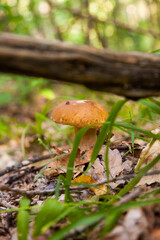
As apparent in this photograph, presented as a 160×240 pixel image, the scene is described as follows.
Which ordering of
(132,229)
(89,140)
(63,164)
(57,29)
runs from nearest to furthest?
(132,229) < (63,164) < (89,140) < (57,29)

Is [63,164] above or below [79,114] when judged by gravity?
below

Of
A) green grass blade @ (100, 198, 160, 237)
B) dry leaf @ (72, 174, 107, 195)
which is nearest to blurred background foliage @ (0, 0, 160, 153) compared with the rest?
dry leaf @ (72, 174, 107, 195)

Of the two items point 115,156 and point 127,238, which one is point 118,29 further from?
point 127,238

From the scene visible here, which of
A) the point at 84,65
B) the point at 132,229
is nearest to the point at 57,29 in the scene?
the point at 84,65

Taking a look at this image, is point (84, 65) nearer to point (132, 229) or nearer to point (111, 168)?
point (132, 229)

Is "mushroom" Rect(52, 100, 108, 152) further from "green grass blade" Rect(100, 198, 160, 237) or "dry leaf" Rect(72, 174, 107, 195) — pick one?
"green grass blade" Rect(100, 198, 160, 237)

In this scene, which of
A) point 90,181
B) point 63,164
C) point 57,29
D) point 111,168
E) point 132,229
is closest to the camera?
point 132,229
